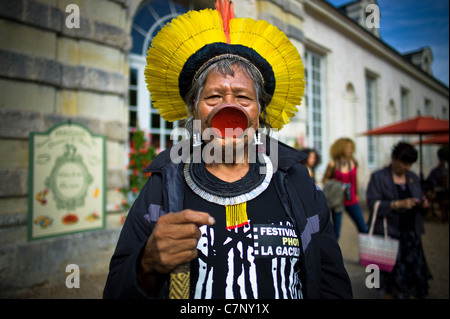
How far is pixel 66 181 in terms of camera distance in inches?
144

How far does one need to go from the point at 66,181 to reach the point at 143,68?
8.33ft

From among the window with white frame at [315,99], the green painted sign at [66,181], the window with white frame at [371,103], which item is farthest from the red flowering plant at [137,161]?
the window with white frame at [371,103]

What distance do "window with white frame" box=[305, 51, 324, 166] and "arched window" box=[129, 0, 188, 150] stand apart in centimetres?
525

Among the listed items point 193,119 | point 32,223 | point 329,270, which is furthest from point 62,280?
point 329,270

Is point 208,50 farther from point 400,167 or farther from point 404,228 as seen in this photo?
point 404,228

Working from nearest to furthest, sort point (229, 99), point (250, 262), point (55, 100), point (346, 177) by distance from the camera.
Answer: point (250, 262), point (229, 99), point (55, 100), point (346, 177)

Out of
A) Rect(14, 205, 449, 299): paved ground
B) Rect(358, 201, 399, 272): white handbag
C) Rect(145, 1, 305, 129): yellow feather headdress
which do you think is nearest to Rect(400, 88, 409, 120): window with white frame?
Rect(14, 205, 449, 299): paved ground

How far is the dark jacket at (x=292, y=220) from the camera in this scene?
3.68ft

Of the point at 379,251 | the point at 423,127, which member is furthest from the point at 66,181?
the point at 423,127

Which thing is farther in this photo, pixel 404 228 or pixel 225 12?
pixel 404 228

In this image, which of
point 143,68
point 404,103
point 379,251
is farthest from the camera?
point 404,103

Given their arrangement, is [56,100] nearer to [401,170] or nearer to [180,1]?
[180,1]

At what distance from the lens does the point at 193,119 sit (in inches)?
58.6

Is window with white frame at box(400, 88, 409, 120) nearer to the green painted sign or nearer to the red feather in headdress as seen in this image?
the green painted sign
